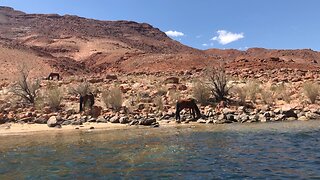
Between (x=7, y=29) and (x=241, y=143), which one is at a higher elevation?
(x=7, y=29)

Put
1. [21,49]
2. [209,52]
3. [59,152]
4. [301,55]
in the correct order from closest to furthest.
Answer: [59,152], [21,49], [301,55], [209,52]

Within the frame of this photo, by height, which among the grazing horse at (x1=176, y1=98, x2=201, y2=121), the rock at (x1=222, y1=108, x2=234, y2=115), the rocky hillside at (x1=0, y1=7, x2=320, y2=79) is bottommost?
the rock at (x1=222, y1=108, x2=234, y2=115)

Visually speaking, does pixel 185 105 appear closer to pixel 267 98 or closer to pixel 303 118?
pixel 303 118

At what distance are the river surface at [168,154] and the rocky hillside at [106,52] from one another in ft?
82.0

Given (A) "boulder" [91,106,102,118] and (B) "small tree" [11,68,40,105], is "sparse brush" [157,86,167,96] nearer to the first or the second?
(A) "boulder" [91,106,102,118]

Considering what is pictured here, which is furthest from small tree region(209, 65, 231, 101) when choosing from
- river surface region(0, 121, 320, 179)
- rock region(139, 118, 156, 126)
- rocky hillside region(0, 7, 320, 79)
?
Answer: rocky hillside region(0, 7, 320, 79)

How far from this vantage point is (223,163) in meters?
9.72

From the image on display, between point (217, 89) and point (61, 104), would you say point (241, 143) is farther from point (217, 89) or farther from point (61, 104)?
point (61, 104)

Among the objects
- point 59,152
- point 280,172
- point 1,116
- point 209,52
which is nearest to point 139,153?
point 59,152

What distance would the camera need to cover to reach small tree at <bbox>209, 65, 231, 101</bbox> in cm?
2489

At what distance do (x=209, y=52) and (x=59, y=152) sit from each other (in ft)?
293

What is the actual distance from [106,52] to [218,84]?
54.4 metres

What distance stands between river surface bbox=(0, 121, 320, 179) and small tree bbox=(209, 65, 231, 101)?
8133 mm

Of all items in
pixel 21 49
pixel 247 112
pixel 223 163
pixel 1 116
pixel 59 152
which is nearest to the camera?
pixel 223 163
